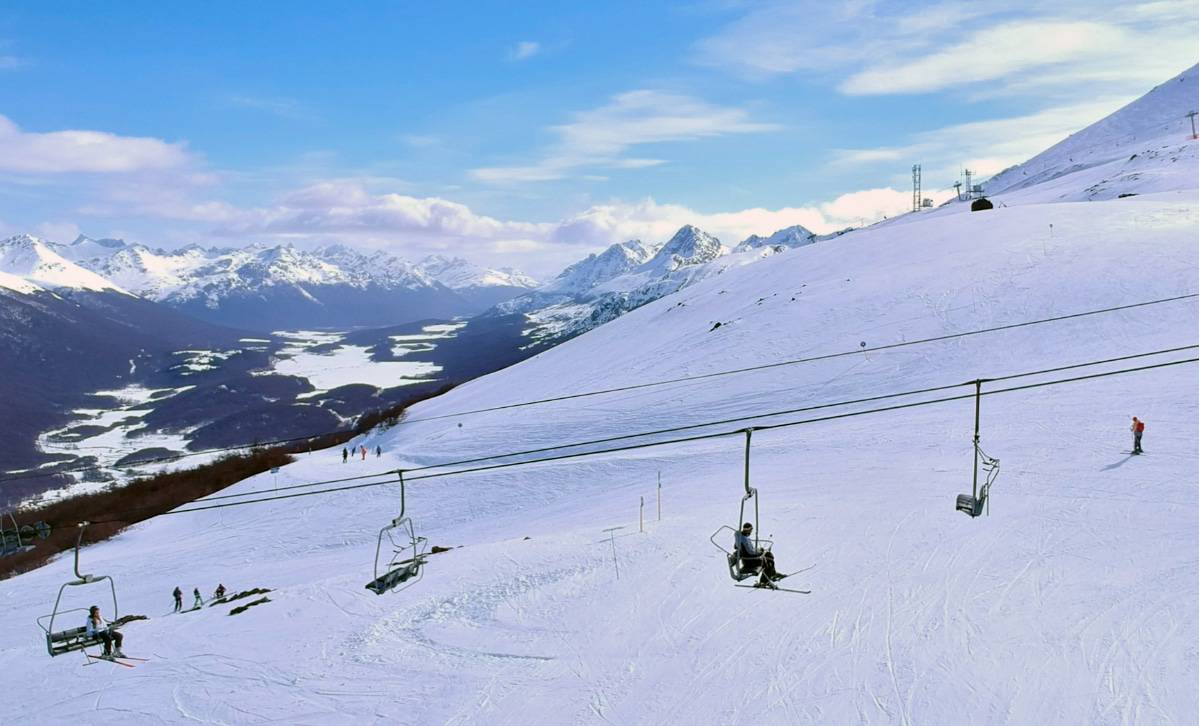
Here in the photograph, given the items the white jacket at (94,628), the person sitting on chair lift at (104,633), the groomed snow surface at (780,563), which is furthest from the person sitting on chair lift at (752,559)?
the white jacket at (94,628)

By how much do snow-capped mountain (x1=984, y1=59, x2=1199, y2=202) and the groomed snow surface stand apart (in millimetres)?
52899

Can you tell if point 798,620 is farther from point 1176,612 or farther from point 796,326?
point 796,326

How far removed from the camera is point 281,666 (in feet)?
84.9

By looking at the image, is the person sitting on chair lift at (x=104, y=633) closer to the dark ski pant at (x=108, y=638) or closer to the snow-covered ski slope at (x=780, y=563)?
the dark ski pant at (x=108, y=638)

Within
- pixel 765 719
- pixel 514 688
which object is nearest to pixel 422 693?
pixel 514 688

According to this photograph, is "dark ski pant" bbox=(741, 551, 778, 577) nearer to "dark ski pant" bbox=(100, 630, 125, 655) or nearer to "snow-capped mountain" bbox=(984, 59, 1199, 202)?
"dark ski pant" bbox=(100, 630, 125, 655)

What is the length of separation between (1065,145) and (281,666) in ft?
687

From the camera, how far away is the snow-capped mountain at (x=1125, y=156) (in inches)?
3996

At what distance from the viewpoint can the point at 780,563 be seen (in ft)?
85.9

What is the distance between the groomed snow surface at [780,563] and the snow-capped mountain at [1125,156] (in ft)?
174

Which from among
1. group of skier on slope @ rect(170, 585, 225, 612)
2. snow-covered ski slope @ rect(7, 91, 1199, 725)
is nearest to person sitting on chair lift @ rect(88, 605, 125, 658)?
snow-covered ski slope @ rect(7, 91, 1199, 725)

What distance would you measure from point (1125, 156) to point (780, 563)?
147180 millimetres

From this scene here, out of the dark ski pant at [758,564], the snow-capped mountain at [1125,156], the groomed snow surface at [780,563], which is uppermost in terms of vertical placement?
the snow-capped mountain at [1125,156]

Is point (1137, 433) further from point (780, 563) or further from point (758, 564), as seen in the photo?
point (758, 564)
